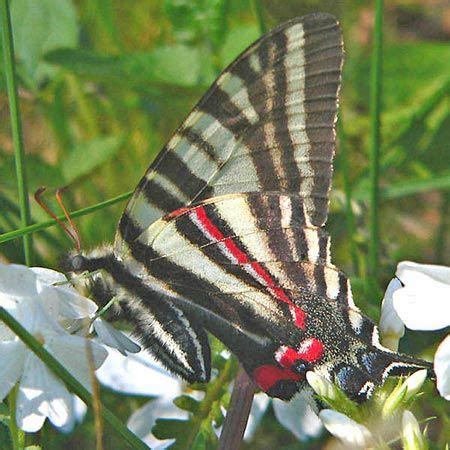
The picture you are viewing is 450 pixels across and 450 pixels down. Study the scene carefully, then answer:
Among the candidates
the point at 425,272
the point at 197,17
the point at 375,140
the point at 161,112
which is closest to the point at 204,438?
the point at 425,272

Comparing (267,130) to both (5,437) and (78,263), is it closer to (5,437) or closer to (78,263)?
(78,263)

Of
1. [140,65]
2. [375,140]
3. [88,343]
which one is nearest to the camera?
[88,343]

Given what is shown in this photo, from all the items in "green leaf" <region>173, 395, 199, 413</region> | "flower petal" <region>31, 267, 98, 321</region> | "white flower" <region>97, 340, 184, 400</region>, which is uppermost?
"flower petal" <region>31, 267, 98, 321</region>

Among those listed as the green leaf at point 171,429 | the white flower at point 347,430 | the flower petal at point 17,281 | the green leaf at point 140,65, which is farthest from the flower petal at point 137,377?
the green leaf at point 140,65

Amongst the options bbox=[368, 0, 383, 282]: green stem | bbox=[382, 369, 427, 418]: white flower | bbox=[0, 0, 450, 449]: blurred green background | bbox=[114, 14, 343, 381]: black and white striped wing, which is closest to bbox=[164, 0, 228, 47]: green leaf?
bbox=[0, 0, 450, 449]: blurred green background

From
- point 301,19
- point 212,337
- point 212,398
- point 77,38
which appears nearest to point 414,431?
point 212,398

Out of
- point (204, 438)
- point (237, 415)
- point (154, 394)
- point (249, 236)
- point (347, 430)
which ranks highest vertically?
point (249, 236)

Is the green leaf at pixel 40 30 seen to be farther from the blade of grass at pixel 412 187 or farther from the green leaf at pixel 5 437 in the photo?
the green leaf at pixel 5 437

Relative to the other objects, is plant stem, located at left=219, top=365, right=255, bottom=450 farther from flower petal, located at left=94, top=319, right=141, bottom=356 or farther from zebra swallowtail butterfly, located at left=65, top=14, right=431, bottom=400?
flower petal, located at left=94, top=319, right=141, bottom=356
